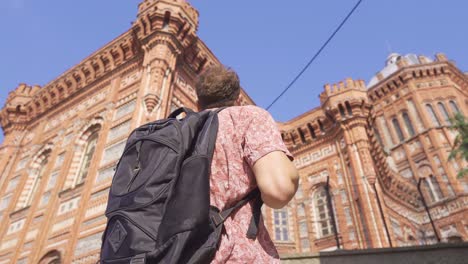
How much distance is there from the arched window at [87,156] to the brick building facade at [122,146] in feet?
0.13

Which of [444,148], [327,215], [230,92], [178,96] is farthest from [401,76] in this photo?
[230,92]

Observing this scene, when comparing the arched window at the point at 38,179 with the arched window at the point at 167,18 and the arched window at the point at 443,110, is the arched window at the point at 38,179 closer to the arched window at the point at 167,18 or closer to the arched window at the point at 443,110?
the arched window at the point at 167,18

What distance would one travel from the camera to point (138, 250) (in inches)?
47.0

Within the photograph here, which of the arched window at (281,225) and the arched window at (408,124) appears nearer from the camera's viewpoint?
the arched window at (281,225)

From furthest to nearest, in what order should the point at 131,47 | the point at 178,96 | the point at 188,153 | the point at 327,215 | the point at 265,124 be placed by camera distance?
the point at 327,215, the point at 131,47, the point at 178,96, the point at 265,124, the point at 188,153

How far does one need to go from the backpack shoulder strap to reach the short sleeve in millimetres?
171

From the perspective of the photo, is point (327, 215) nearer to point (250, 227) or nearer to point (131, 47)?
→ point (131, 47)

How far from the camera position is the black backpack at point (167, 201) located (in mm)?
1195

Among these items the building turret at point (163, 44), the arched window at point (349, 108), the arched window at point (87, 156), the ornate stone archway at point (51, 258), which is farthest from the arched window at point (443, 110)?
the ornate stone archway at point (51, 258)

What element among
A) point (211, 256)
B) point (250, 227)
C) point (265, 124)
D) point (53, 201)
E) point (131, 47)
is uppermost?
point (131, 47)

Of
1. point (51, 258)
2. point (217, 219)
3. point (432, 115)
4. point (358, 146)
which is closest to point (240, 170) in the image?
point (217, 219)

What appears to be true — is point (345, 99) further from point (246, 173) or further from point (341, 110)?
point (246, 173)

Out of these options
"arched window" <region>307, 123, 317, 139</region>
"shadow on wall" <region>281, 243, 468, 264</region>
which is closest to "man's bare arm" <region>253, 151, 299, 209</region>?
"shadow on wall" <region>281, 243, 468, 264</region>

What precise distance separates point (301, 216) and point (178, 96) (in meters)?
6.87
